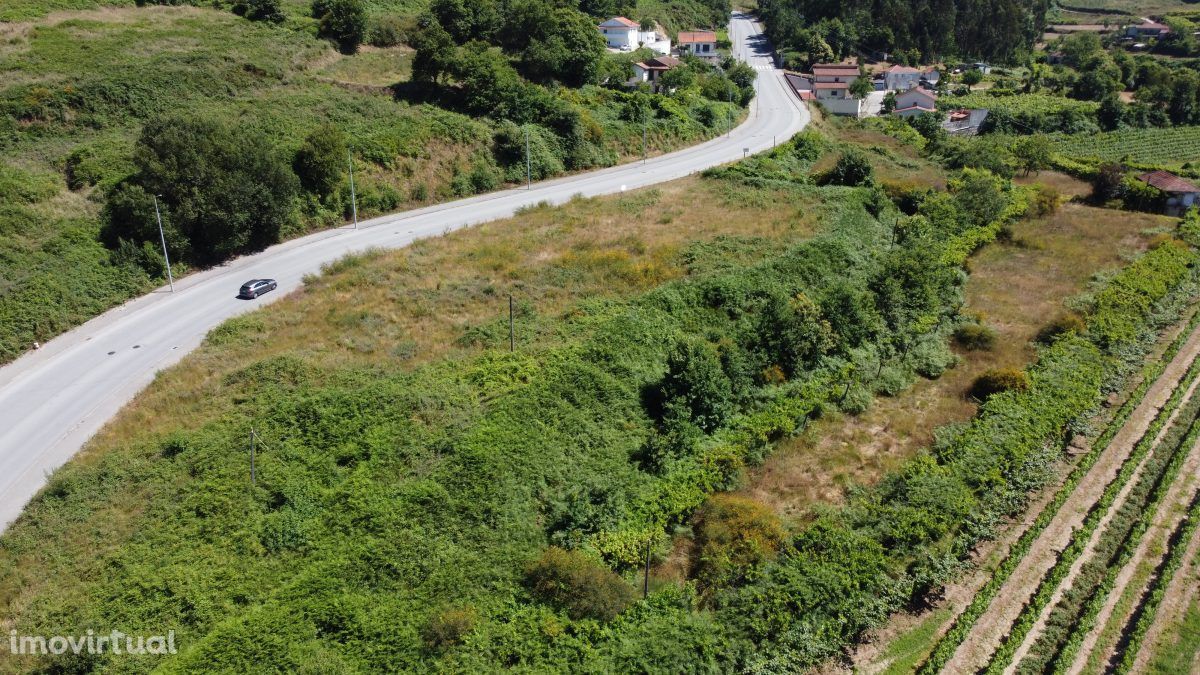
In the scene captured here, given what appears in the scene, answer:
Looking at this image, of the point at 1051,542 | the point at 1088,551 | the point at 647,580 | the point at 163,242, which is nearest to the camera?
the point at 647,580

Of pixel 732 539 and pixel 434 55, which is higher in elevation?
pixel 434 55

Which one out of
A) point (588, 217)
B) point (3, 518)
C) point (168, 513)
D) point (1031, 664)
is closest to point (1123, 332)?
point (1031, 664)

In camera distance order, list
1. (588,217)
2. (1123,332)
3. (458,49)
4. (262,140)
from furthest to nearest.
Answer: (458,49) < (588,217) < (262,140) < (1123,332)

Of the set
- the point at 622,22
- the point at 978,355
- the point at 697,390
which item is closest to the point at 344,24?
the point at 622,22

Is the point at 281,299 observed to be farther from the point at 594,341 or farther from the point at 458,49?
the point at 458,49

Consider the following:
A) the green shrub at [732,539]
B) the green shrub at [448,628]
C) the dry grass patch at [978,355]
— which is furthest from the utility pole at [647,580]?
the dry grass patch at [978,355]

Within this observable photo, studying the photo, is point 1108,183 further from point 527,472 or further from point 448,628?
point 448,628

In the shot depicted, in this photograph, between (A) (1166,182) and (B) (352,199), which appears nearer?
(B) (352,199)
